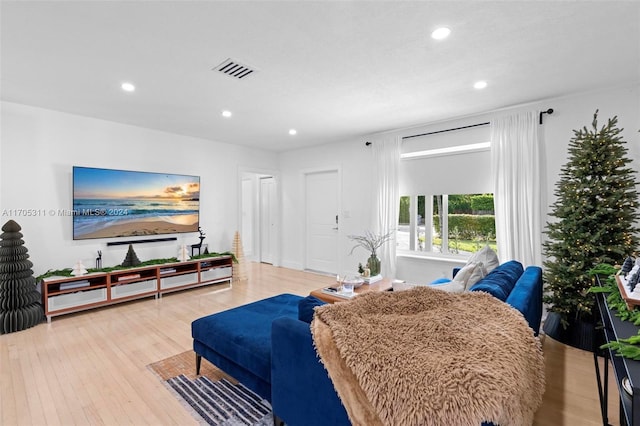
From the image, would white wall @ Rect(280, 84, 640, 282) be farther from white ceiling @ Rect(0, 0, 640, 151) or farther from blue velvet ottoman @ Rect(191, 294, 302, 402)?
blue velvet ottoman @ Rect(191, 294, 302, 402)

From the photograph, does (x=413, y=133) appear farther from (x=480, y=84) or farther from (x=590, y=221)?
(x=590, y=221)

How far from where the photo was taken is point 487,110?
3871 millimetres

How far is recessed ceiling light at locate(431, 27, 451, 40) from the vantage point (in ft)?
7.04

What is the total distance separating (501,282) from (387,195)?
2951 millimetres

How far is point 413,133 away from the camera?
15.3 ft

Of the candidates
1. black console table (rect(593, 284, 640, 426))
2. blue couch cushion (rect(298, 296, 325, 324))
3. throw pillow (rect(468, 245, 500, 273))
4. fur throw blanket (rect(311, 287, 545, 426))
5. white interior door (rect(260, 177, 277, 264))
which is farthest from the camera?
white interior door (rect(260, 177, 277, 264))

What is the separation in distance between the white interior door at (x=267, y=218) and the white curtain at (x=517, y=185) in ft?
14.4

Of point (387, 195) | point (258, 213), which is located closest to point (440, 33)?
point (387, 195)

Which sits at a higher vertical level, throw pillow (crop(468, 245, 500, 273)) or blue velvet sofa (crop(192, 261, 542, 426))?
throw pillow (crop(468, 245, 500, 273))

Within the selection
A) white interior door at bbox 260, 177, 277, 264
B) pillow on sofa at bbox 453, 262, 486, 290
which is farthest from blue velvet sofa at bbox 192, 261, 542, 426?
white interior door at bbox 260, 177, 277, 264

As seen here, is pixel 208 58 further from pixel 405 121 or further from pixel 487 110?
pixel 487 110

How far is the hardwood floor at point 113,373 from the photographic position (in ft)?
6.15

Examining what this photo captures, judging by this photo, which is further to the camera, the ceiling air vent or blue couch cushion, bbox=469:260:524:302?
the ceiling air vent

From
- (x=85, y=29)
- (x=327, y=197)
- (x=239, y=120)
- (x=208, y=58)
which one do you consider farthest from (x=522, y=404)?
(x=327, y=197)
